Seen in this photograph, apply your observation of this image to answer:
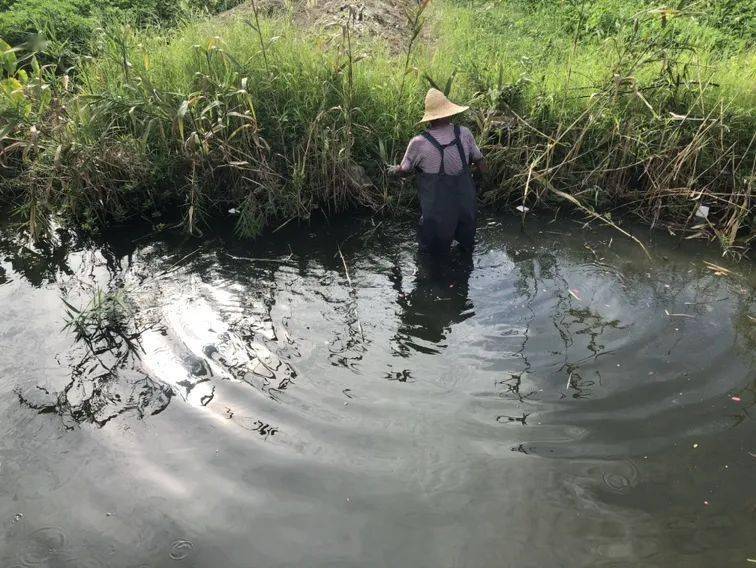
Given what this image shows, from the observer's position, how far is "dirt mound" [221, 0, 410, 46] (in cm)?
720

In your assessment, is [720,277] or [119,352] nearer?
[119,352]

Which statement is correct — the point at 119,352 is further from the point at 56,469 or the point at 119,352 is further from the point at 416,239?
the point at 416,239

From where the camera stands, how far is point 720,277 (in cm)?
450

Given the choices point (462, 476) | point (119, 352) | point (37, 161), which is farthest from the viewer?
point (37, 161)

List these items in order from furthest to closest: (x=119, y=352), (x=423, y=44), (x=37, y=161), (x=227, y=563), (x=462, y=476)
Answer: (x=423, y=44)
(x=37, y=161)
(x=119, y=352)
(x=462, y=476)
(x=227, y=563)

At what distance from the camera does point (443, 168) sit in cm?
418

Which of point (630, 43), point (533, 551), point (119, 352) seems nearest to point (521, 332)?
point (533, 551)

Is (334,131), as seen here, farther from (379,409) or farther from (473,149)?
(379,409)

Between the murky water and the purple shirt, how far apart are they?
0.90 meters

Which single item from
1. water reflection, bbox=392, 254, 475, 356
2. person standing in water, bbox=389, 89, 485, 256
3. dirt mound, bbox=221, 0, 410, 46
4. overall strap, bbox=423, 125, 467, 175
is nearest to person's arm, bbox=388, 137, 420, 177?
person standing in water, bbox=389, 89, 485, 256

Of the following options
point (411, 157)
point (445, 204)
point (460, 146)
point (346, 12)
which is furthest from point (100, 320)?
point (346, 12)

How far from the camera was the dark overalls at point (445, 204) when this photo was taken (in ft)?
13.8

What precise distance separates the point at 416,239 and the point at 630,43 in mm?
2778

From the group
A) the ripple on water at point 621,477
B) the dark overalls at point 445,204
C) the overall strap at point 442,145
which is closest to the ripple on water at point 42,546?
the ripple on water at point 621,477
